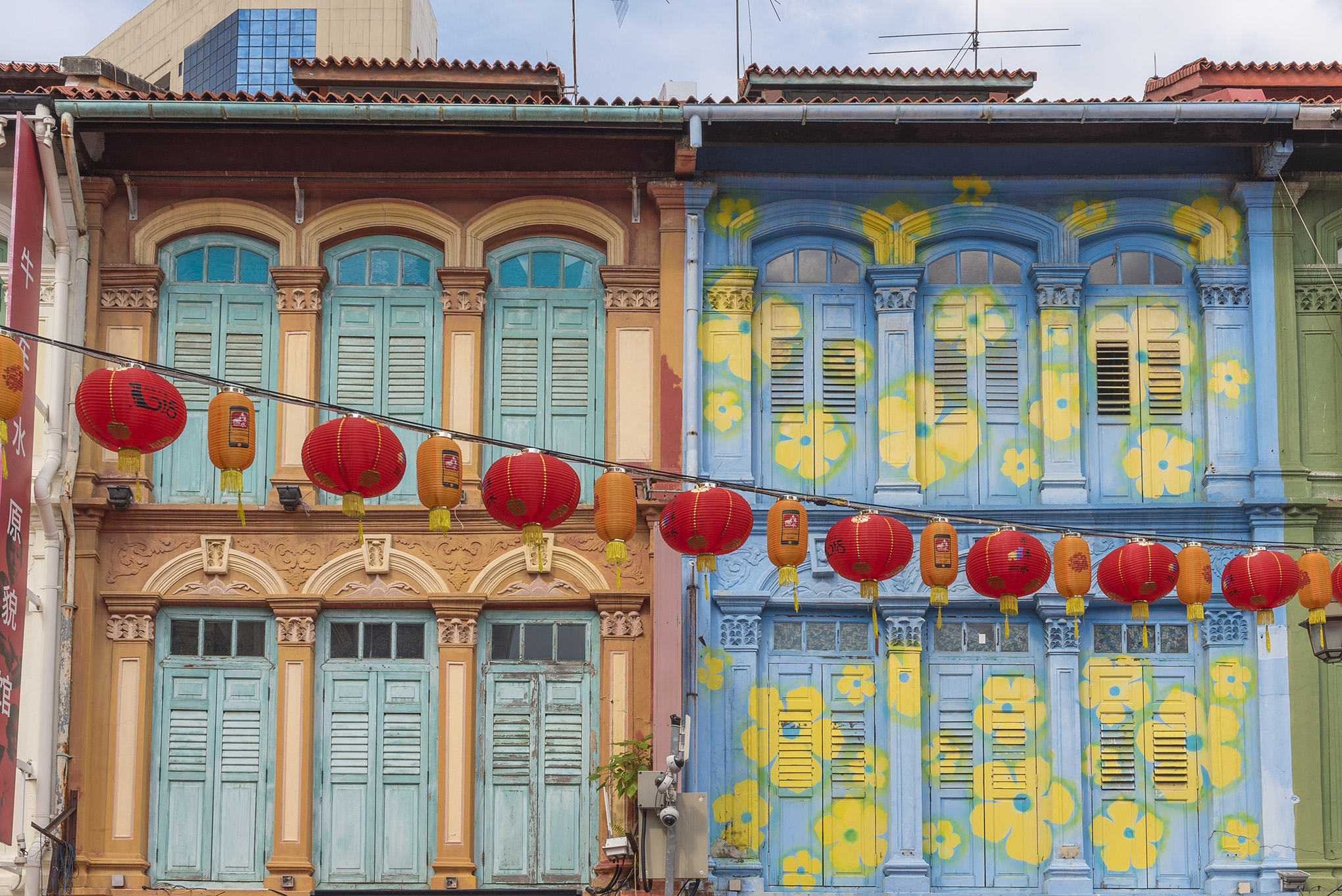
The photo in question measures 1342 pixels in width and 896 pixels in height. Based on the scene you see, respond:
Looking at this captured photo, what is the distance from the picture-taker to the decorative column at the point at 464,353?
1402 centimetres

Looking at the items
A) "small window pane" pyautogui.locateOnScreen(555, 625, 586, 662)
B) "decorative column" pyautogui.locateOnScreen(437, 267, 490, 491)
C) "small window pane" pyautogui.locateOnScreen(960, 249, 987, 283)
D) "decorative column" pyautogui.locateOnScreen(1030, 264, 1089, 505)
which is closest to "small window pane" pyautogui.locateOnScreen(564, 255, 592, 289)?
"decorative column" pyautogui.locateOnScreen(437, 267, 490, 491)

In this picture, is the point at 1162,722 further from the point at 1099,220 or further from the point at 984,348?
the point at 1099,220

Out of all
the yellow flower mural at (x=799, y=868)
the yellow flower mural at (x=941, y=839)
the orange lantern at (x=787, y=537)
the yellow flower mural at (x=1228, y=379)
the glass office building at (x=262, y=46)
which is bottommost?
the yellow flower mural at (x=799, y=868)

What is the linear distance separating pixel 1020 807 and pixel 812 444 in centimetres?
362

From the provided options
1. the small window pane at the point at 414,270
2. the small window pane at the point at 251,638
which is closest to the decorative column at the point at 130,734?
the small window pane at the point at 251,638

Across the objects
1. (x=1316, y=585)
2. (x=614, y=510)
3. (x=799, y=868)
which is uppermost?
(x=614, y=510)

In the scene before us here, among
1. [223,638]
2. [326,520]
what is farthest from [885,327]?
[223,638]

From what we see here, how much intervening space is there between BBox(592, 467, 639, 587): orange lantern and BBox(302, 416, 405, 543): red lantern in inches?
61.9

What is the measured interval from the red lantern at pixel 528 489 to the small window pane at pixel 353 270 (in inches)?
158

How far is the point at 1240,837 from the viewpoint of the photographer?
1351 centimetres

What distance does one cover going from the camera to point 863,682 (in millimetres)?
13742

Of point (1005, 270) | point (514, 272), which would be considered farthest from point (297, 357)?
point (1005, 270)

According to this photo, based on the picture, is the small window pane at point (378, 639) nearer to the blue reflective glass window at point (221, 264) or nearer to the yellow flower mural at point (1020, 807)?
the blue reflective glass window at point (221, 264)

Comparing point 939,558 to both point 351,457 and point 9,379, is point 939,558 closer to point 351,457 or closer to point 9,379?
point 351,457
